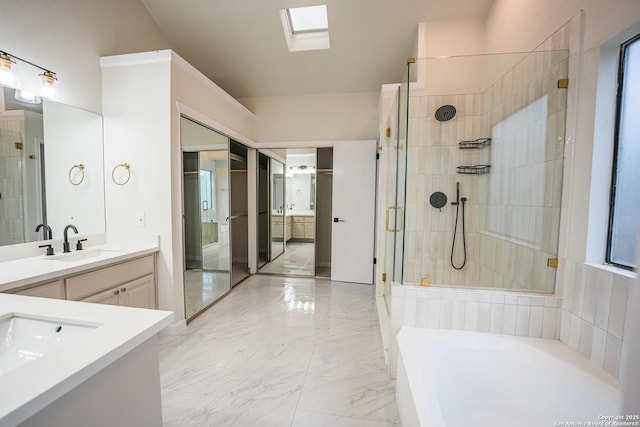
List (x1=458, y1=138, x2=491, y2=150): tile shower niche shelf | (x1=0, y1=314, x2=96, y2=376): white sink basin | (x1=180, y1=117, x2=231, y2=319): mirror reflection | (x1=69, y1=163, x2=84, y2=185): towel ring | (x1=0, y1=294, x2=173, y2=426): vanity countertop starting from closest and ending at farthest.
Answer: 1. (x1=0, y1=294, x2=173, y2=426): vanity countertop
2. (x1=0, y1=314, x2=96, y2=376): white sink basin
3. (x1=69, y1=163, x2=84, y2=185): towel ring
4. (x1=458, y1=138, x2=491, y2=150): tile shower niche shelf
5. (x1=180, y1=117, x2=231, y2=319): mirror reflection

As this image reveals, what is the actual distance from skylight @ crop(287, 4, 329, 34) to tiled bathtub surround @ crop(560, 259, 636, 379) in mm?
3243

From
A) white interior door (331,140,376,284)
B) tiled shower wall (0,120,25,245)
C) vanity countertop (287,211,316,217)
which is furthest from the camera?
vanity countertop (287,211,316,217)

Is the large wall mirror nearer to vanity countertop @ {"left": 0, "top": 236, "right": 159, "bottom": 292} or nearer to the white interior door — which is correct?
vanity countertop @ {"left": 0, "top": 236, "right": 159, "bottom": 292}

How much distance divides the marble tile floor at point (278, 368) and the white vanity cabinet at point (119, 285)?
0.47 metres

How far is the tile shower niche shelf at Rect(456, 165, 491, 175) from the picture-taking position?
2549 mm

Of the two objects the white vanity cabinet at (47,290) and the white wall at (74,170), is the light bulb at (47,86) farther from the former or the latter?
the white vanity cabinet at (47,290)

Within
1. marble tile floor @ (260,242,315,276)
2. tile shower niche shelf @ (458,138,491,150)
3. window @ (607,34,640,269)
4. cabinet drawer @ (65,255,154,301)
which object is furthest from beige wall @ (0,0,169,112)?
window @ (607,34,640,269)

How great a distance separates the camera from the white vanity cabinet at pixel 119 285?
1.76 meters

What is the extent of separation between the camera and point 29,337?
0.94m

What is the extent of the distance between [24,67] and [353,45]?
3.00m

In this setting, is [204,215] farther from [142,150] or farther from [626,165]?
[626,165]

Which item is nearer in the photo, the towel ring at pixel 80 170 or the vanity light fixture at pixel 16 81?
the vanity light fixture at pixel 16 81

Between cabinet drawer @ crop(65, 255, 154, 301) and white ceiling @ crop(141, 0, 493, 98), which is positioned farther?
white ceiling @ crop(141, 0, 493, 98)

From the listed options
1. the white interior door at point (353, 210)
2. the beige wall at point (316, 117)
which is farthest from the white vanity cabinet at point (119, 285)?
the beige wall at point (316, 117)
